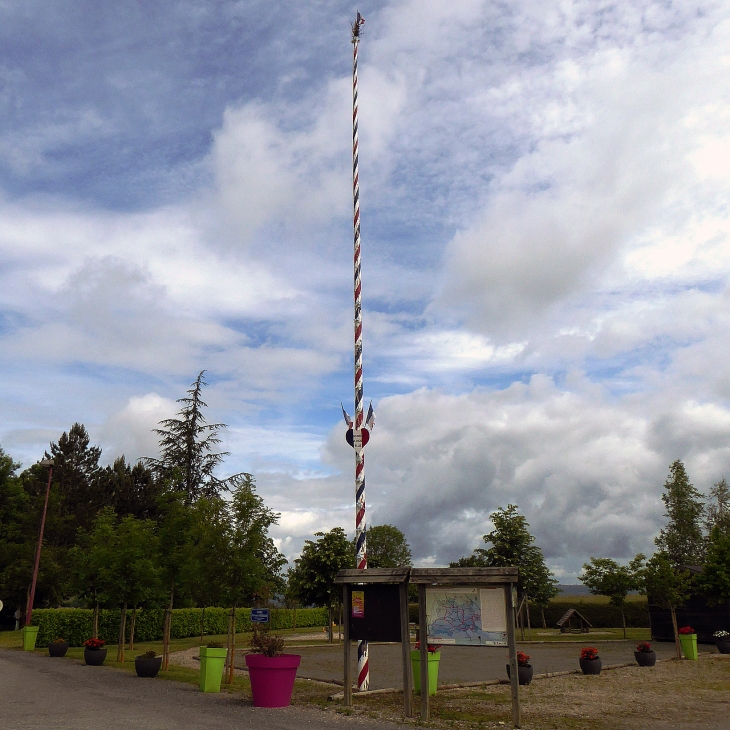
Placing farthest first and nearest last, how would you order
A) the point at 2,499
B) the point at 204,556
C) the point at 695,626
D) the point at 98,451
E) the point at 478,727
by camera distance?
the point at 98,451 → the point at 2,499 → the point at 695,626 → the point at 204,556 → the point at 478,727

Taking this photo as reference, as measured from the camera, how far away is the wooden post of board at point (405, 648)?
11.9 m

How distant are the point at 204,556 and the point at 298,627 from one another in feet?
140

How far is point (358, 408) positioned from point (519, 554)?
29745 mm

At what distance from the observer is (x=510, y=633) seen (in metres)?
11.5

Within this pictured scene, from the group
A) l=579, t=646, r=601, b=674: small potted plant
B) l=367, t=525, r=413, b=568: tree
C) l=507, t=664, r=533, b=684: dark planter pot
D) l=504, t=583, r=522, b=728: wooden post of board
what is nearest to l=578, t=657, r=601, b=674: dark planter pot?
l=579, t=646, r=601, b=674: small potted plant

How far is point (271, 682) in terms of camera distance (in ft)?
41.8

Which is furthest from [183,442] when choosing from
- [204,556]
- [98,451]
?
[204,556]

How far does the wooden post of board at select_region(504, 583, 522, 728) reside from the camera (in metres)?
10.9

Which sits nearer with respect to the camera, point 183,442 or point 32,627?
point 32,627

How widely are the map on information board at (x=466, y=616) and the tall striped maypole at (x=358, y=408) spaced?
88.9 inches

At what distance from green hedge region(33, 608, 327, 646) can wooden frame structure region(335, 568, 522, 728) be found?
2618cm

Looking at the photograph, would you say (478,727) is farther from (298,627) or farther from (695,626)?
(298,627)

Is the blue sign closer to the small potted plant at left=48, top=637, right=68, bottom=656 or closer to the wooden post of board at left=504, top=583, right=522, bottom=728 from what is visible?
the wooden post of board at left=504, top=583, right=522, bottom=728

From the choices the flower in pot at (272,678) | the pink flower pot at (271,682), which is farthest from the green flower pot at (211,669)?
the pink flower pot at (271,682)
